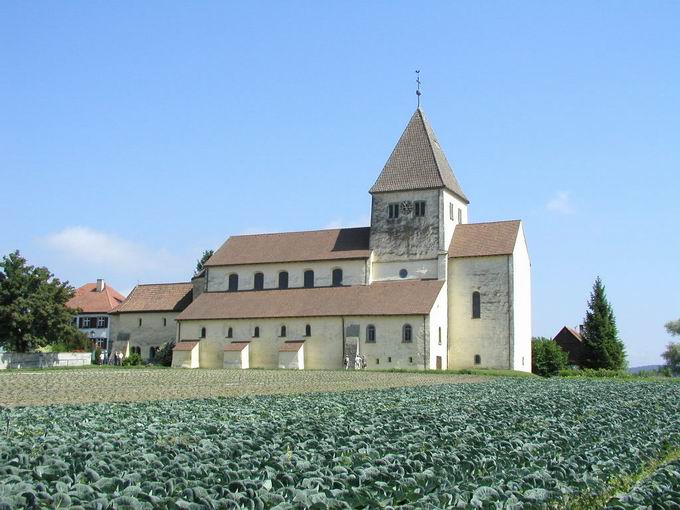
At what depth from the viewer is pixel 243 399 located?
87.1 ft

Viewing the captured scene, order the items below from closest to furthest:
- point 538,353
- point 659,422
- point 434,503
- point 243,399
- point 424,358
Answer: point 434,503 → point 659,422 → point 243,399 → point 424,358 → point 538,353

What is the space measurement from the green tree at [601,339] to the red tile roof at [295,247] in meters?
20.4

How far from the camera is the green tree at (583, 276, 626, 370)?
223 feet

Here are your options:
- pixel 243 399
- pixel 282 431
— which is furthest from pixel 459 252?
pixel 282 431

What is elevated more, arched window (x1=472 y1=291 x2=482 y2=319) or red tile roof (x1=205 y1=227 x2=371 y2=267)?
red tile roof (x1=205 y1=227 x2=371 y2=267)

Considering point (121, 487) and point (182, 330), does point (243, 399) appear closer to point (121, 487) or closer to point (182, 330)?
point (121, 487)

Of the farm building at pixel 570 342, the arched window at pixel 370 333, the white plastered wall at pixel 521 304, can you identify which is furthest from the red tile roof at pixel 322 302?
the farm building at pixel 570 342

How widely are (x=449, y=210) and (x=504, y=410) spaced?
4155 cm

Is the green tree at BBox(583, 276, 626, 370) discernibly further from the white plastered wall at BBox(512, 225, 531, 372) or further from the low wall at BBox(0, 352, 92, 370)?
the low wall at BBox(0, 352, 92, 370)

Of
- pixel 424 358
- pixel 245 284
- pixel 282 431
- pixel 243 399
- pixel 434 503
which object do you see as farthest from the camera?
pixel 245 284

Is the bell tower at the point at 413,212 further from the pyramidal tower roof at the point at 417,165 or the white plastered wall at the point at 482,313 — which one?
the white plastered wall at the point at 482,313

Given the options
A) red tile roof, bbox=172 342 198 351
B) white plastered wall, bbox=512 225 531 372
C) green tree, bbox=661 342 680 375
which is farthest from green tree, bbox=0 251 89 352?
green tree, bbox=661 342 680 375

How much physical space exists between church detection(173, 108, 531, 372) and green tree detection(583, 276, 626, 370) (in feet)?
24.2

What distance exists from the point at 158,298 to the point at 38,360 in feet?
41.9
